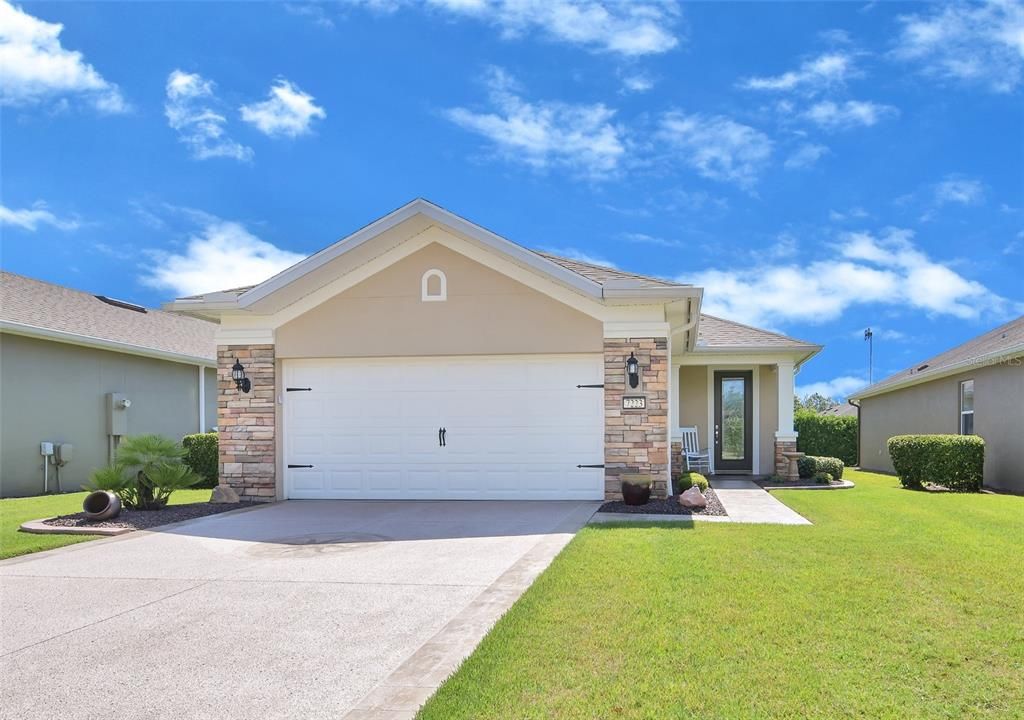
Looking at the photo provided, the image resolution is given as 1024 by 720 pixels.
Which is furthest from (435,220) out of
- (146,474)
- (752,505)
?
(752,505)

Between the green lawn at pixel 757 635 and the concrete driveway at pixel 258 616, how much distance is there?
41 centimetres

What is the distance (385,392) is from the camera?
1116cm

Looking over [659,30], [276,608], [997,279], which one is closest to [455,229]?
[659,30]

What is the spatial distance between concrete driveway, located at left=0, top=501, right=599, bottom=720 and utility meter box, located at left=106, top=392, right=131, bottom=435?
903 centimetres

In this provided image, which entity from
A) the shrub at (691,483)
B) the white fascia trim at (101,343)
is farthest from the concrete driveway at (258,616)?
the white fascia trim at (101,343)

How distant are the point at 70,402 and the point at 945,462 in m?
17.4

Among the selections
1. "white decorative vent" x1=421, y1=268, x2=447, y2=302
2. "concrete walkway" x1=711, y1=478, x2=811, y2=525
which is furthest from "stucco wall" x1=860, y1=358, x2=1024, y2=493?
"white decorative vent" x1=421, y1=268, x2=447, y2=302

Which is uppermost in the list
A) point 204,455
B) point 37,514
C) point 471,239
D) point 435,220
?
point 435,220

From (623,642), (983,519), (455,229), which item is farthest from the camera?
(455,229)

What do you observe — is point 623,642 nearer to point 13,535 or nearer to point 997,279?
point 13,535

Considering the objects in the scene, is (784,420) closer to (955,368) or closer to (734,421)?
(734,421)

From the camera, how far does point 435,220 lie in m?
10.5

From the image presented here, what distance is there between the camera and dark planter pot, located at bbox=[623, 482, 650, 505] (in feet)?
32.1

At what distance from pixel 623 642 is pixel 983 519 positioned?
24.1 ft
